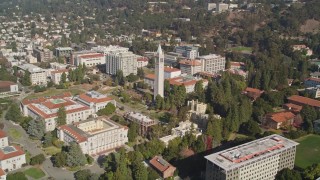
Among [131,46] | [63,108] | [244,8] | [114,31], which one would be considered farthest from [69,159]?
[244,8]

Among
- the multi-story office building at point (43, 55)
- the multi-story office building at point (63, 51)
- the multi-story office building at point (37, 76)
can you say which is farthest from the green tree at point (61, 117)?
the multi-story office building at point (63, 51)

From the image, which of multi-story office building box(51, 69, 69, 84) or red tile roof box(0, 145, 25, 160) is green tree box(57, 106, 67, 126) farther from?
multi-story office building box(51, 69, 69, 84)

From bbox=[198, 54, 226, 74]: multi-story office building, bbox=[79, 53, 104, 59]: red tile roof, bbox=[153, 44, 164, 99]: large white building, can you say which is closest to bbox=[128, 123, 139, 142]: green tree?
bbox=[153, 44, 164, 99]: large white building

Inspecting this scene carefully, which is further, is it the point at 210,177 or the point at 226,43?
the point at 226,43

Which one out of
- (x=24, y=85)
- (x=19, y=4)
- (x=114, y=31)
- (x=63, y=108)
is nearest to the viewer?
(x=63, y=108)

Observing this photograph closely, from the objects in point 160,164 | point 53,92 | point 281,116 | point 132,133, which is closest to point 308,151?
point 281,116

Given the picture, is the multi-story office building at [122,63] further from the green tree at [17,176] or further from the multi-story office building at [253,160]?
the multi-story office building at [253,160]

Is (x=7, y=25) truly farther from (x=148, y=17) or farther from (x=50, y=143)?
(x=50, y=143)
